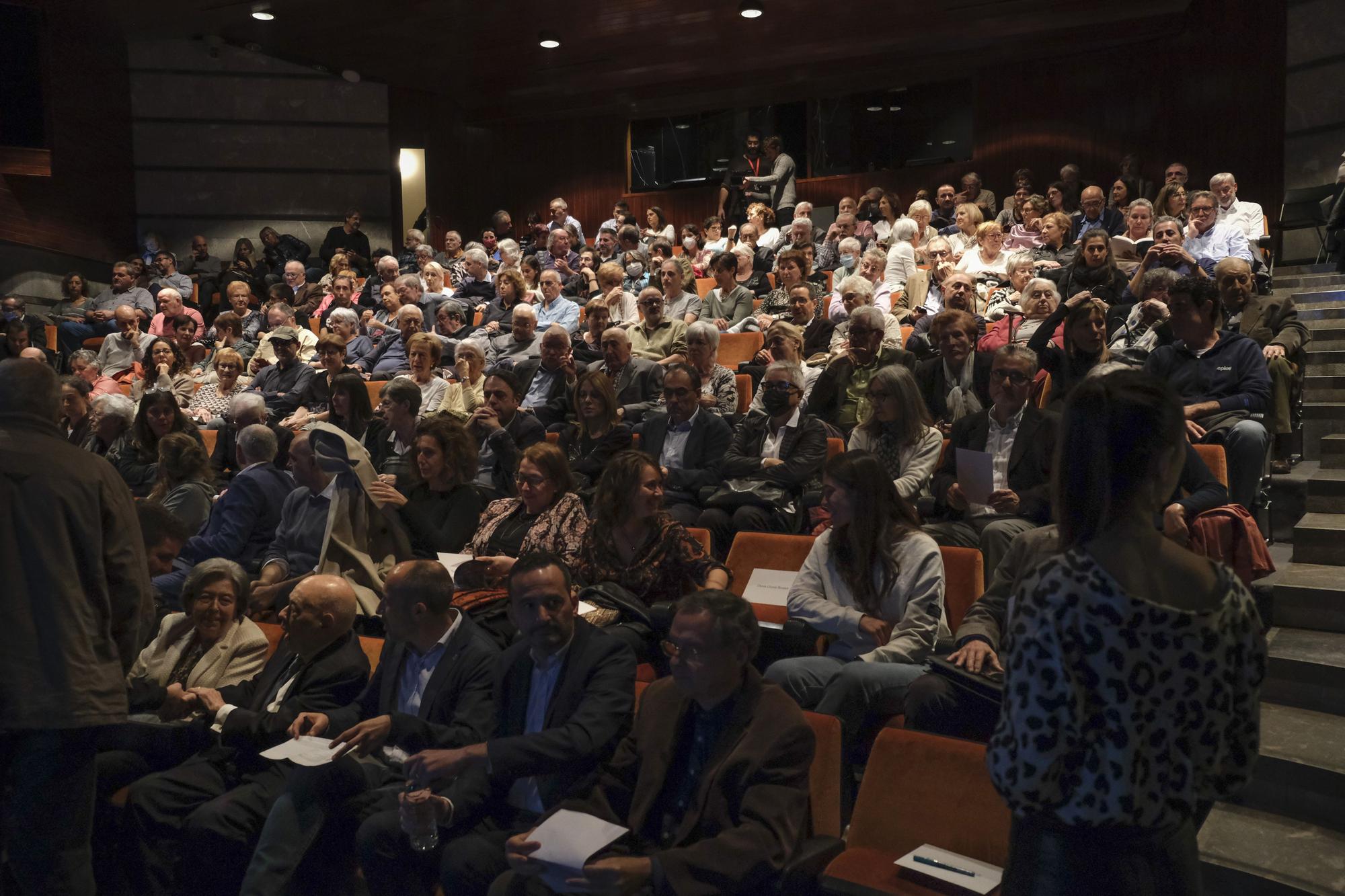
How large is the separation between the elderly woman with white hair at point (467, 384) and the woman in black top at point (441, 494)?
1.55m

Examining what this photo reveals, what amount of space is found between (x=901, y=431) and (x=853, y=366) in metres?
0.90

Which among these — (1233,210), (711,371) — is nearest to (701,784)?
(711,371)

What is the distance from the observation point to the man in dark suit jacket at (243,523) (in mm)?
4105

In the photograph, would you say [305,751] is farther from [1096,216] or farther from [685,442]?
[1096,216]

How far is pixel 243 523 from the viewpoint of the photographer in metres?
4.12

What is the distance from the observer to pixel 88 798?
2.19 metres

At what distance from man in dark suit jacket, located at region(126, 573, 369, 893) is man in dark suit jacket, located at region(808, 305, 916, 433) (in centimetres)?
239

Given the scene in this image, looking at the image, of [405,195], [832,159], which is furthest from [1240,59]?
[405,195]

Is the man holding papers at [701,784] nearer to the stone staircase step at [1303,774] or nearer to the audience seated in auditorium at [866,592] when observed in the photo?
the audience seated in auditorium at [866,592]

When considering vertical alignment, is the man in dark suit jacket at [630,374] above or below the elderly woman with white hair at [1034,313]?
below

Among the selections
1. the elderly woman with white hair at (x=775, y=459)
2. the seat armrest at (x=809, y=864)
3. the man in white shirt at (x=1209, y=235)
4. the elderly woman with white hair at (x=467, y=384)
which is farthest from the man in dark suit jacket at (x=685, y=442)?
the man in white shirt at (x=1209, y=235)

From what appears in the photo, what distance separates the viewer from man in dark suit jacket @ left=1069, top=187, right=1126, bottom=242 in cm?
750

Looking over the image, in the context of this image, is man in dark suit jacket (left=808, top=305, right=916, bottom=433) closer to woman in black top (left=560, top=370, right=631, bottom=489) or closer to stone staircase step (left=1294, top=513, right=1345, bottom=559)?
woman in black top (left=560, top=370, right=631, bottom=489)

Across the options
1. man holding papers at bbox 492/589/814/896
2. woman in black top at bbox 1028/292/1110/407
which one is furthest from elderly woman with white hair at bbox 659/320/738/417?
man holding papers at bbox 492/589/814/896
